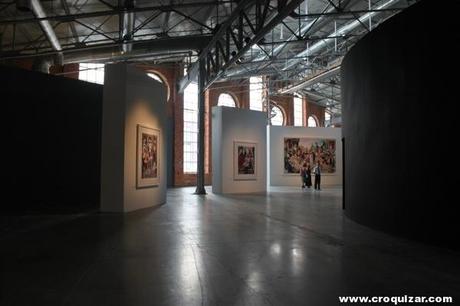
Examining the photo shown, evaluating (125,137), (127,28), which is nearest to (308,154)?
(127,28)

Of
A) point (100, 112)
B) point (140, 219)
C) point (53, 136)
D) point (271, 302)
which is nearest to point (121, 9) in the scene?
point (100, 112)

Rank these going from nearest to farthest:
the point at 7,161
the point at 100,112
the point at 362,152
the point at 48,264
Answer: the point at 48,264, the point at 362,152, the point at 7,161, the point at 100,112

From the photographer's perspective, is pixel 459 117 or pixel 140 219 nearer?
pixel 459 117

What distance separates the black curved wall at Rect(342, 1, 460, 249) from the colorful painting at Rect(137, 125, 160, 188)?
6883mm

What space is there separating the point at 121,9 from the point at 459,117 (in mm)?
10343

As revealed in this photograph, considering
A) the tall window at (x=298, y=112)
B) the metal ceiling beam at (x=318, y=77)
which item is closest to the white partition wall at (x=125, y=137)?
the metal ceiling beam at (x=318, y=77)

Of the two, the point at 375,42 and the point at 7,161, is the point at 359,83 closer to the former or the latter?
the point at 375,42

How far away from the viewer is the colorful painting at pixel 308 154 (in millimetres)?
28359

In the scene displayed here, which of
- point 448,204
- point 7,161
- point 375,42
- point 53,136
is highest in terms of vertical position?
point 375,42

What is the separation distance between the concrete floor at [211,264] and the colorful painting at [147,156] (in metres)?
Result: 3.32

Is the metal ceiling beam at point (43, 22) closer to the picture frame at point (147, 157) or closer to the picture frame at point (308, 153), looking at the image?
the picture frame at point (147, 157)

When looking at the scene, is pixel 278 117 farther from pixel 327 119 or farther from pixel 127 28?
pixel 127 28

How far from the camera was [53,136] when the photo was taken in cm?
1232

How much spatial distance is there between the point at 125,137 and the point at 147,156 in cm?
135
